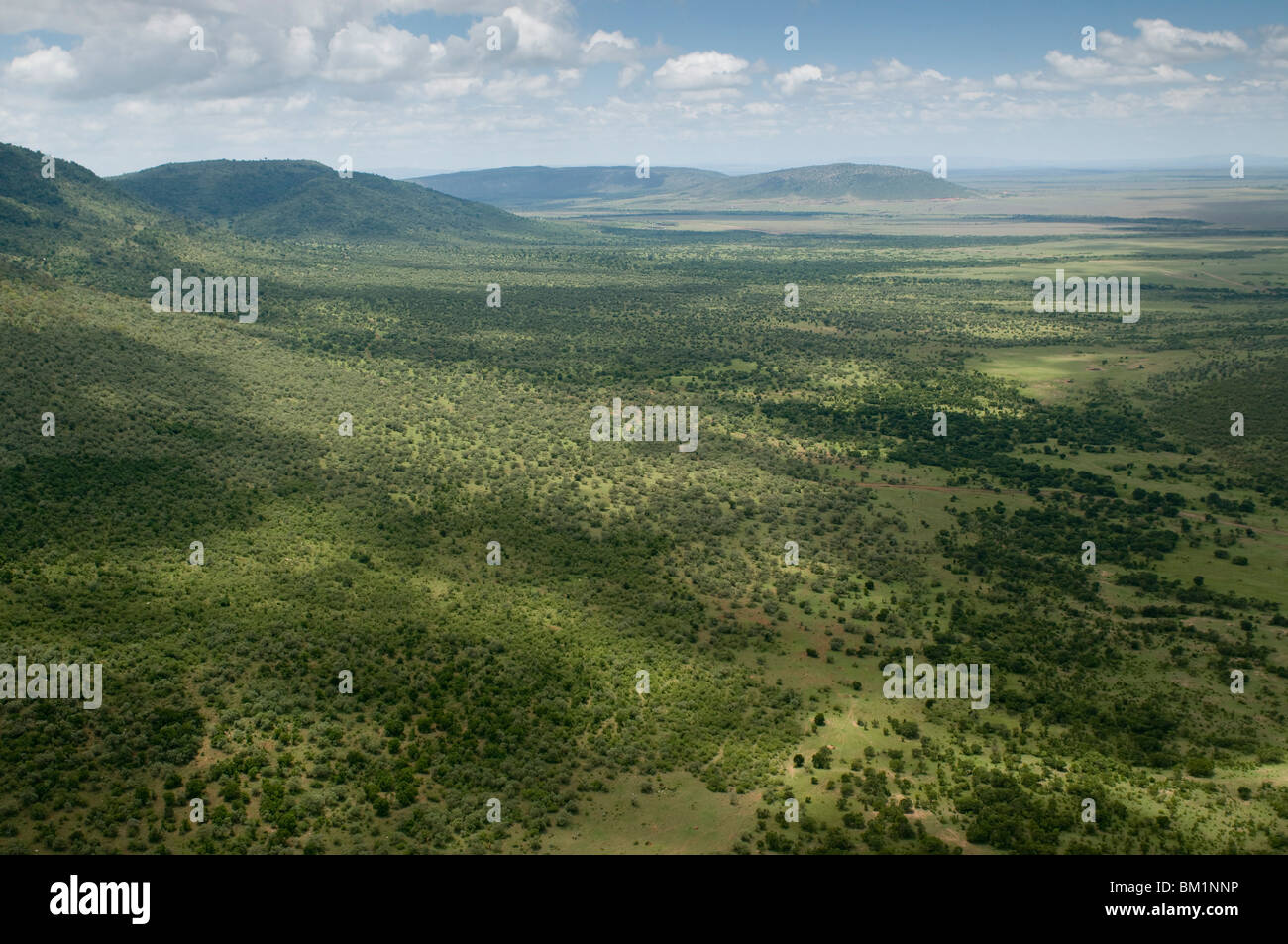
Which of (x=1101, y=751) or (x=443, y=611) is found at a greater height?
(x=443, y=611)

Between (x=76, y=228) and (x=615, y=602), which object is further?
(x=76, y=228)

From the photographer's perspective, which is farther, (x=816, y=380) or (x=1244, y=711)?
(x=816, y=380)

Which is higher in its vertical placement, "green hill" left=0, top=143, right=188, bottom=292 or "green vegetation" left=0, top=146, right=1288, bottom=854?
"green hill" left=0, top=143, right=188, bottom=292

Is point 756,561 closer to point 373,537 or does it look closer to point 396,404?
point 373,537

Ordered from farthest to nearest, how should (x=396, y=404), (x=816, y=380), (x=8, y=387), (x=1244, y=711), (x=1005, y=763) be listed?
(x=816, y=380), (x=396, y=404), (x=8, y=387), (x=1244, y=711), (x=1005, y=763)

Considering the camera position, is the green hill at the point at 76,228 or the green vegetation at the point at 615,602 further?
the green hill at the point at 76,228

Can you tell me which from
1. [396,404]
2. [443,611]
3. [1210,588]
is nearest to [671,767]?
[443,611]

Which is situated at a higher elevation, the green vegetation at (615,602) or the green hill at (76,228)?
the green hill at (76,228)

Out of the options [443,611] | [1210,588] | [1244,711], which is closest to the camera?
[1244,711]

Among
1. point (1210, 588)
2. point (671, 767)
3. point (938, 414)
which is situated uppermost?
point (938, 414)

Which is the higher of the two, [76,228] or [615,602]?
[76,228]

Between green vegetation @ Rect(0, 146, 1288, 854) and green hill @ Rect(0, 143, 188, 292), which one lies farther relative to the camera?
green hill @ Rect(0, 143, 188, 292)
